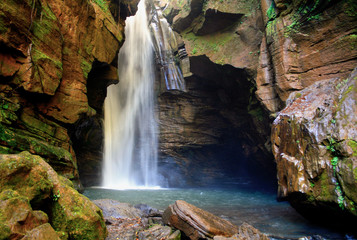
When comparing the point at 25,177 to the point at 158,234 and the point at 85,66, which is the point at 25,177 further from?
the point at 85,66

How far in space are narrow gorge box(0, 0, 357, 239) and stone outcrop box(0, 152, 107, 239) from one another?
0.02 meters

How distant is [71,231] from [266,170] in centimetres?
1886

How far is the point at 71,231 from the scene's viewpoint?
3404 millimetres

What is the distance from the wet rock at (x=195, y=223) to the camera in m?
4.78

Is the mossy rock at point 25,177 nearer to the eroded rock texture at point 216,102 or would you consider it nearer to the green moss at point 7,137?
the green moss at point 7,137

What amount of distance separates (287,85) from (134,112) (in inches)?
585

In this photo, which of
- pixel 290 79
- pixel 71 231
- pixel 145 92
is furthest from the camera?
pixel 145 92

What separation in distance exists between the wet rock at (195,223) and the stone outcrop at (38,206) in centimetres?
182

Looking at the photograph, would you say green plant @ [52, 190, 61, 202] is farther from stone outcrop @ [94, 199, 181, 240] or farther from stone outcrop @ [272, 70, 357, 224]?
stone outcrop @ [272, 70, 357, 224]

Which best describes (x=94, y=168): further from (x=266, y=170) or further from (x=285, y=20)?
(x=285, y=20)

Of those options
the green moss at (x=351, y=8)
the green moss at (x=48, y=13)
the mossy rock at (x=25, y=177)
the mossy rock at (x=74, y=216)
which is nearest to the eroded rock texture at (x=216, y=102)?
the green moss at (x=351, y=8)

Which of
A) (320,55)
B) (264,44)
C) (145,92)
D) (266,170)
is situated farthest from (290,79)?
(145,92)

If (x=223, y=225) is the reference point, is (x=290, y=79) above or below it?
above

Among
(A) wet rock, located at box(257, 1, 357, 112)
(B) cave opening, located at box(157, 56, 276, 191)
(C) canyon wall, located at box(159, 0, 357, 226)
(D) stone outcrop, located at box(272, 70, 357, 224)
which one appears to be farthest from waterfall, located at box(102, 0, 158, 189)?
(D) stone outcrop, located at box(272, 70, 357, 224)
